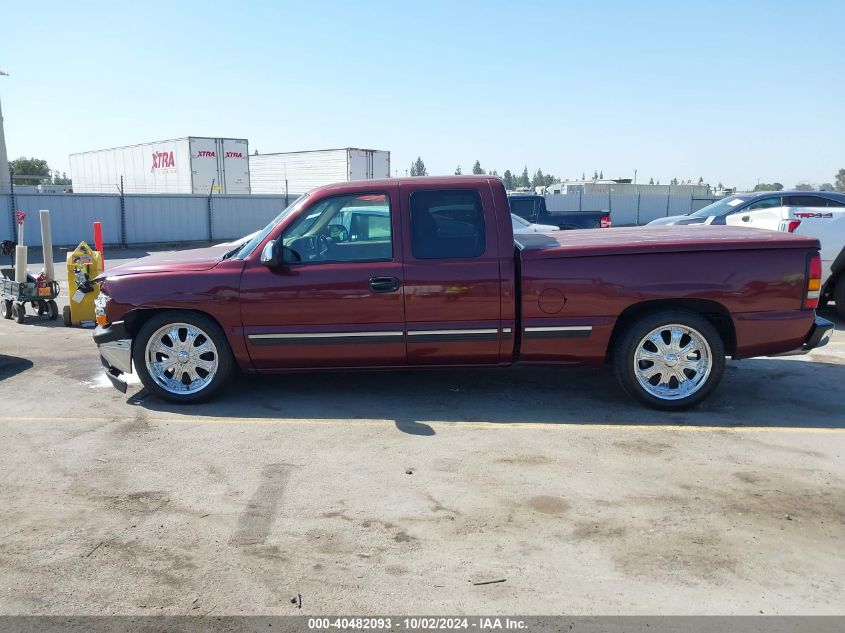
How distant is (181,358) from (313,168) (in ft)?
95.5

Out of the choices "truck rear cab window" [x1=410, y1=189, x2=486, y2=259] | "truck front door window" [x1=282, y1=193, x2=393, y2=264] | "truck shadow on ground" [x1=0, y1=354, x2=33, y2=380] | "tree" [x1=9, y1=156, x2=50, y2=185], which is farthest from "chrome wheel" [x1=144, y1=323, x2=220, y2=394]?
"tree" [x1=9, y1=156, x2=50, y2=185]

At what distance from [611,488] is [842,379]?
11.8 feet

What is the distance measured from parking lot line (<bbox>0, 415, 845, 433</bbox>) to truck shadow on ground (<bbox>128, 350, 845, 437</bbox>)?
0.17 ft

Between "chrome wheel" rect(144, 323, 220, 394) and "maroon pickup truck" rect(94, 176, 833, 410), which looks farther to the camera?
"chrome wheel" rect(144, 323, 220, 394)

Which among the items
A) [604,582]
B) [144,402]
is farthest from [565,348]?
[144,402]

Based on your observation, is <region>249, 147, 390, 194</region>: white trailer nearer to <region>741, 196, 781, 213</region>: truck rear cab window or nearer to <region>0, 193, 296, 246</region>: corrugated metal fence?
<region>0, 193, 296, 246</region>: corrugated metal fence

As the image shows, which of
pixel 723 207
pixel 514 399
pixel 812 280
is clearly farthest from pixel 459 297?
pixel 723 207

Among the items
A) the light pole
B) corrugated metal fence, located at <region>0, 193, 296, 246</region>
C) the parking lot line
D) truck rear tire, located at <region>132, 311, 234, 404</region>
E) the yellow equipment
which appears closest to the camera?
the parking lot line

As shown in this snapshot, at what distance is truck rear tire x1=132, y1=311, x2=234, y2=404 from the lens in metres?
5.70

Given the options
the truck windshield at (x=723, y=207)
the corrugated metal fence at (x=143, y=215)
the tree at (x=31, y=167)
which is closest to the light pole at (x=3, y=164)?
the corrugated metal fence at (x=143, y=215)

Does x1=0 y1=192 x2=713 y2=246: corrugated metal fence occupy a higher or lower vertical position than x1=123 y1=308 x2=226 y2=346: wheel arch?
higher

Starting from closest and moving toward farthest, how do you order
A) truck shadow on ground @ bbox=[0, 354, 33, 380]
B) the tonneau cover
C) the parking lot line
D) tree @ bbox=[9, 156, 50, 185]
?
1. the parking lot line
2. the tonneau cover
3. truck shadow on ground @ bbox=[0, 354, 33, 380]
4. tree @ bbox=[9, 156, 50, 185]

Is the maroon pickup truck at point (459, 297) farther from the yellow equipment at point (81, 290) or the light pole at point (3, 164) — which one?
the light pole at point (3, 164)

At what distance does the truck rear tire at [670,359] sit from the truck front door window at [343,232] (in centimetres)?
204
